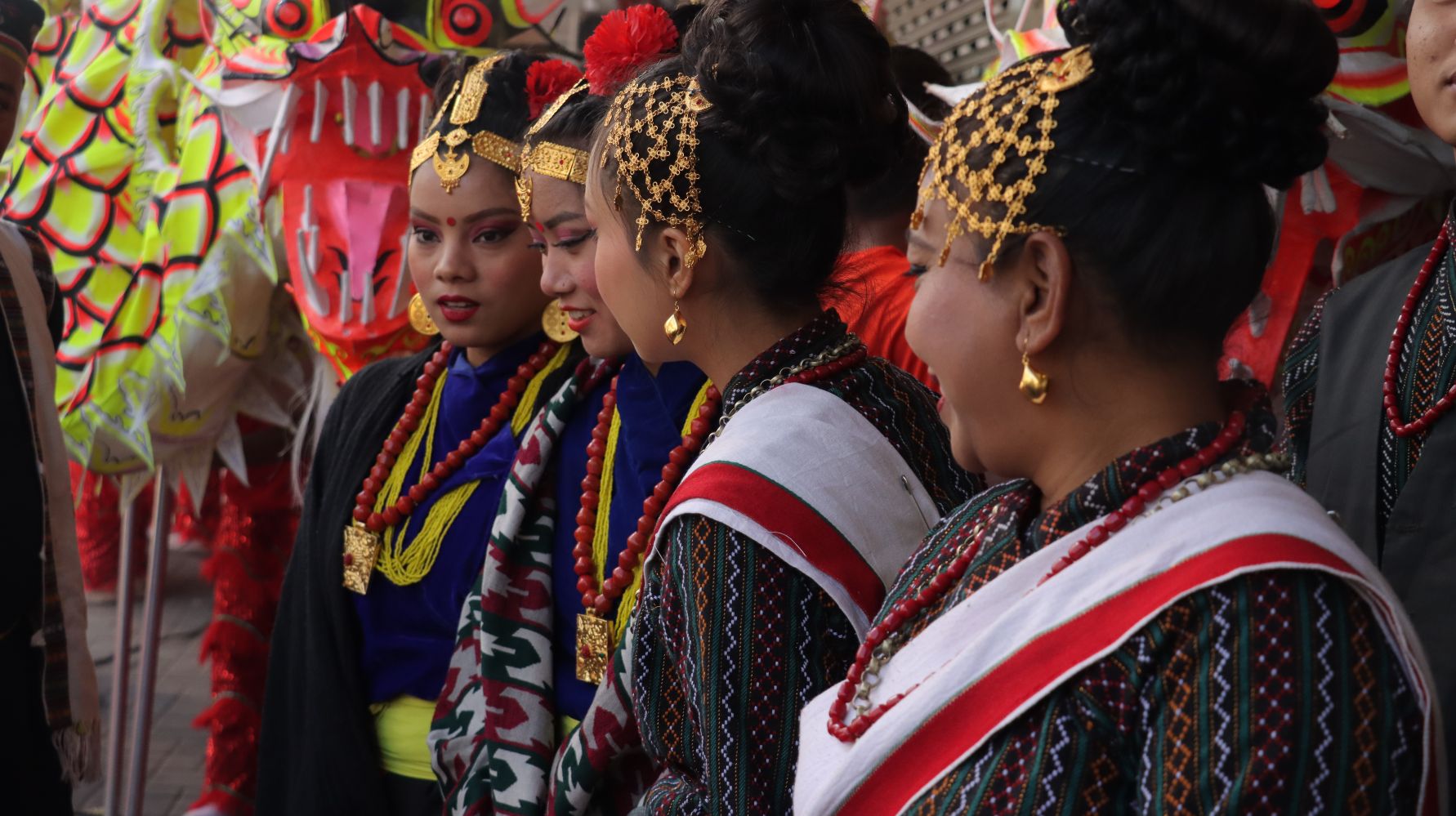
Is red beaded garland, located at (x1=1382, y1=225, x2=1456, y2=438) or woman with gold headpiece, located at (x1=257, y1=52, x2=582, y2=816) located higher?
red beaded garland, located at (x1=1382, y1=225, x2=1456, y2=438)

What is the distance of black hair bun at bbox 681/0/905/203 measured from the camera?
1.35 m

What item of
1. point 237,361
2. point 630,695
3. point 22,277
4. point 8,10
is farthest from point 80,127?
point 630,695

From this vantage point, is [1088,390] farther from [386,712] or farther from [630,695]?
[386,712]

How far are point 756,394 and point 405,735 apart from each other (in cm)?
98

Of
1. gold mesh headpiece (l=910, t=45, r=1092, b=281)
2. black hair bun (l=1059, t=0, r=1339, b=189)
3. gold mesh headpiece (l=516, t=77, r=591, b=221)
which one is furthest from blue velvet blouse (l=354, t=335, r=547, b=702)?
black hair bun (l=1059, t=0, r=1339, b=189)

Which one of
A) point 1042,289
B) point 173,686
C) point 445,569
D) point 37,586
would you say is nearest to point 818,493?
point 1042,289

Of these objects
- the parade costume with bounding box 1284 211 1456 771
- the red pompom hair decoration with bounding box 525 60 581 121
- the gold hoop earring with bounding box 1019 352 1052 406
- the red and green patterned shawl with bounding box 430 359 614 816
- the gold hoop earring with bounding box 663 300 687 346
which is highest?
the red pompom hair decoration with bounding box 525 60 581 121

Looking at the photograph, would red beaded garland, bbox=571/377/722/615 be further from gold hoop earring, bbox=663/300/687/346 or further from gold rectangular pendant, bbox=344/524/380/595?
gold rectangular pendant, bbox=344/524/380/595

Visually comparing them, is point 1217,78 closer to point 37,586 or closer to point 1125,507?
point 1125,507

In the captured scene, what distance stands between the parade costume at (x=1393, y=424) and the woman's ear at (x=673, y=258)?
0.69 metres

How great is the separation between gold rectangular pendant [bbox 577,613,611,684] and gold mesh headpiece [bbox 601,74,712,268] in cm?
52

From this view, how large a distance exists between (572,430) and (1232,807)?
48.6 inches

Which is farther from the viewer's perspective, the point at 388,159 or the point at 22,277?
the point at 388,159

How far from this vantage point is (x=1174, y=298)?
3.15ft
